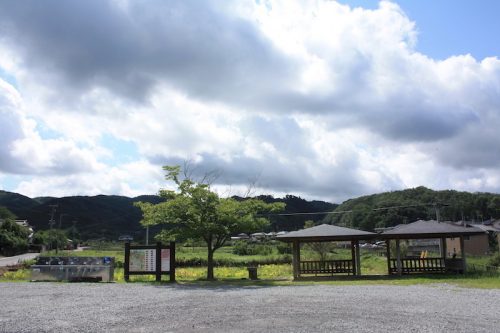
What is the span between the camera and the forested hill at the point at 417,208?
298 ft

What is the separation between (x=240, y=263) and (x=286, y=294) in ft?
79.1

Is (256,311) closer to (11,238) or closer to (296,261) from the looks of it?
(296,261)

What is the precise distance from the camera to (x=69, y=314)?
31.4 feet

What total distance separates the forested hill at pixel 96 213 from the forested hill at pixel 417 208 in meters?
13.8

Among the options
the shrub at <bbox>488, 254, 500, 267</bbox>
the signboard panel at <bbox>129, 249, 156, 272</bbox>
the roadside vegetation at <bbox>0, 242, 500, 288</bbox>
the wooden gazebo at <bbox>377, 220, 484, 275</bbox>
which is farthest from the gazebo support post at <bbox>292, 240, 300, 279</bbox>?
the shrub at <bbox>488, 254, 500, 267</bbox>

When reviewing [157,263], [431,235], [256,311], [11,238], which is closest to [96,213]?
[11,238]

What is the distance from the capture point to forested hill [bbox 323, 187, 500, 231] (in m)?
90.7

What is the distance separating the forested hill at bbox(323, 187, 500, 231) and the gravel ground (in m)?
76.2

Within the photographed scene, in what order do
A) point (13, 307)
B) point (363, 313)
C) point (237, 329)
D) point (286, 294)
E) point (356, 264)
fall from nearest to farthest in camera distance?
point (237, 329) < point (363, 313) < point (13, 307) < point (286, 294) < point (356, 264)

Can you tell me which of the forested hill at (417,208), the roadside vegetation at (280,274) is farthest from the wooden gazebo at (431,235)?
the forested hill at (417,208)

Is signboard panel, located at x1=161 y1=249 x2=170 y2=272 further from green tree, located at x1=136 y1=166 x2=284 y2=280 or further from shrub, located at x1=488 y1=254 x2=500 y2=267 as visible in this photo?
shrub, located at x1=488 y1=254 x2=500 y2=267

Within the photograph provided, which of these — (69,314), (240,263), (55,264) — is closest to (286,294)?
(69,314)

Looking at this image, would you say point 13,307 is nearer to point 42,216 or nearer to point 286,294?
point 286,294

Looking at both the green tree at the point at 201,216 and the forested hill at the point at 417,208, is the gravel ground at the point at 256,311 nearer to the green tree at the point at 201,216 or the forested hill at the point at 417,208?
the green tree at the point at 201,216
